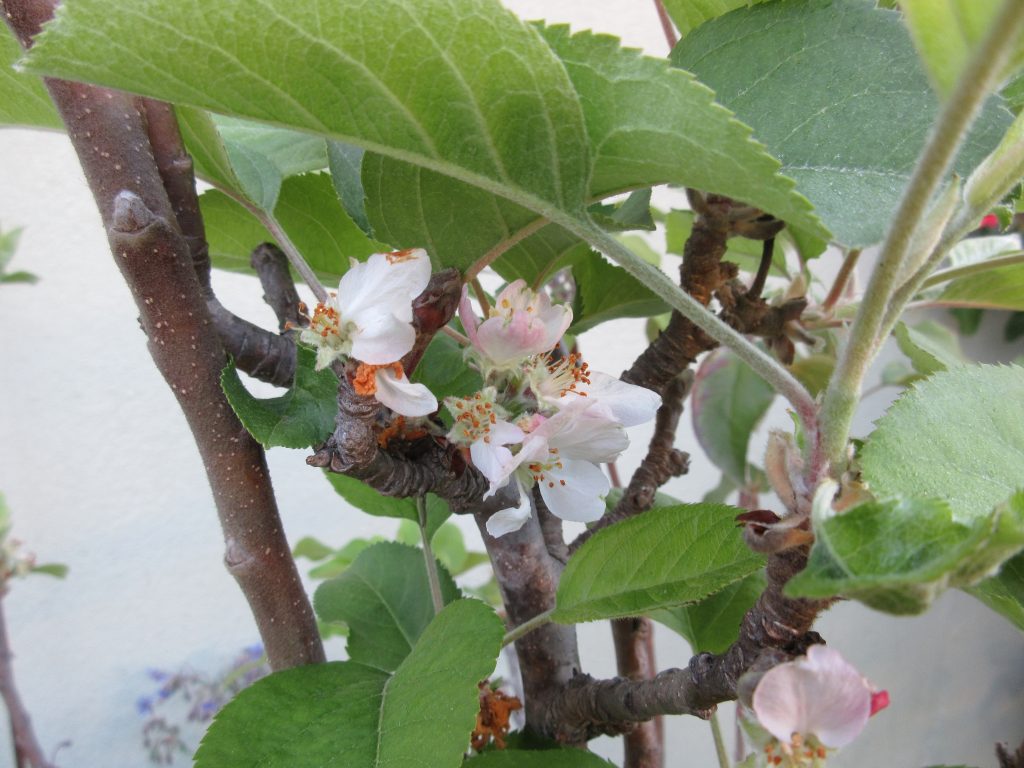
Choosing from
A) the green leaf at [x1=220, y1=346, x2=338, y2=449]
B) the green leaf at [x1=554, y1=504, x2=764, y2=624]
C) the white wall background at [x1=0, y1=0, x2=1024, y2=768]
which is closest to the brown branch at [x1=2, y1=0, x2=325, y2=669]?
the green leaf at [x1=220, y1=346, x2=338, y2=449]

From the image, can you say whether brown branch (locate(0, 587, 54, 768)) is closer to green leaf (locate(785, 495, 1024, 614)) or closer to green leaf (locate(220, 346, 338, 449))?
green leaf (locate(220, 346, 338, 449))

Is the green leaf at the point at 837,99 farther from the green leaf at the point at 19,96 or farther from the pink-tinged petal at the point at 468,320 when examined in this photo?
the green leaf at the point at 19,96

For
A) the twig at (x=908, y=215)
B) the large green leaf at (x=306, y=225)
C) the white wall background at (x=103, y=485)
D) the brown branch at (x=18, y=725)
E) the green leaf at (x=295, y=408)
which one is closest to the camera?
the twig at (x=908, y=215)

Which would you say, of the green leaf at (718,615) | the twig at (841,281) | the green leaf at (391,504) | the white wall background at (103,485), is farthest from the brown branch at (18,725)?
the twig at (841,281)

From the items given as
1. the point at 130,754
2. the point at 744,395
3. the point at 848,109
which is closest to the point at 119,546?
the point at 130,754

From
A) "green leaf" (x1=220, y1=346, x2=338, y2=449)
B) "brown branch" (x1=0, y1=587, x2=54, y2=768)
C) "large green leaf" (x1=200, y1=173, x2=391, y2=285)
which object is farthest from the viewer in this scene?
"brown branch" (x1=0, y1=587, x2=54, y2=768)

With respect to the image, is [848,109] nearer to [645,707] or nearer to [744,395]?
[645,707]
